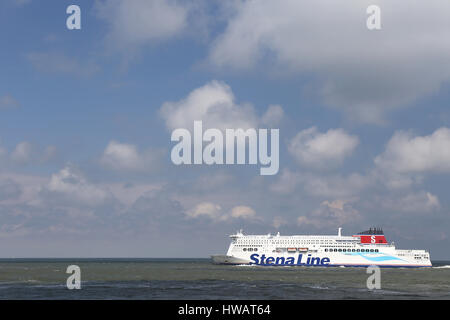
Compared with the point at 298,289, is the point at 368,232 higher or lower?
higher

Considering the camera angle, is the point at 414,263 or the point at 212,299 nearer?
the point at 212,299

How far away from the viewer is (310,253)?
113m

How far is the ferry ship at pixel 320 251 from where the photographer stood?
113 m

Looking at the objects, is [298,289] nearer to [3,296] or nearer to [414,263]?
[3,296]

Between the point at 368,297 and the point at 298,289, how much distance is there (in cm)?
1000

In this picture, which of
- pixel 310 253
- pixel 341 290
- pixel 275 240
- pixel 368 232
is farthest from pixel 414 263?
pixel 341 290

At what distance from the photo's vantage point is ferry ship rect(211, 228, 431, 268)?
11306 centimetres

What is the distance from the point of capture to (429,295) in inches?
2002

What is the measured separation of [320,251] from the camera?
113 m
